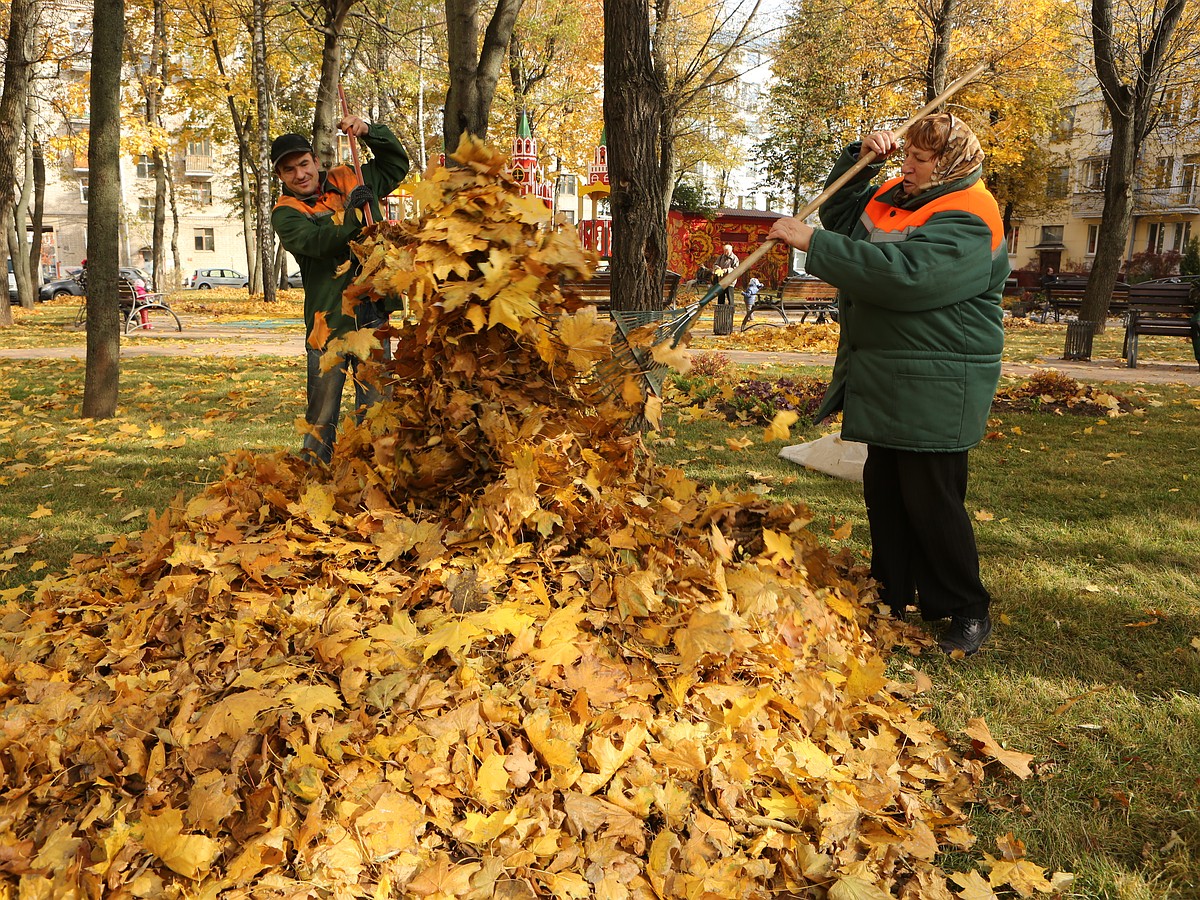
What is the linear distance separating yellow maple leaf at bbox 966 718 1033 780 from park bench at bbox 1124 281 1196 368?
10.7 metres

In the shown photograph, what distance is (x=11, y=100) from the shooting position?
48.7 ft

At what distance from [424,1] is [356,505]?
26.8 meters

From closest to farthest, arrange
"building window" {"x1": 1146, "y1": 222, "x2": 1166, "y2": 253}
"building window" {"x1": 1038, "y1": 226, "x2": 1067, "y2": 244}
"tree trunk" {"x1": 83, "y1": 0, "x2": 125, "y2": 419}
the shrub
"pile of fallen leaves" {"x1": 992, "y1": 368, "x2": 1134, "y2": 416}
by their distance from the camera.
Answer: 1. "tree trunk" {"x1": 83, "y1": 0, "x2": 125, "y2": 419}
2. the shrub
3. "pile of fallen leaves" {"x1": 992, "y1": 368, "x2": 1134, "y2": 416}
4. "building window" {"x1": 1146, "y1": 222, "x2": 1166, "y2": 253}
5. "building window" {"x1": 1038, "y1": 226, "x2": 1067, "y2": 244}

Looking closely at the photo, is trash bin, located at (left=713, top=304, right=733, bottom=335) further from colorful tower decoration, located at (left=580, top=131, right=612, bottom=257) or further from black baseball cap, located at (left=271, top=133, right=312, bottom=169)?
black baseball cap, located at (left=271, top=133, right=312, bottom=169)

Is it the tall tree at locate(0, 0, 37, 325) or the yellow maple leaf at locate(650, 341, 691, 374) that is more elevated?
the tall tree at locate(0, 0, 37, 325)

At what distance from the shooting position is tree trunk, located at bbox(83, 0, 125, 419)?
6730 millimetres

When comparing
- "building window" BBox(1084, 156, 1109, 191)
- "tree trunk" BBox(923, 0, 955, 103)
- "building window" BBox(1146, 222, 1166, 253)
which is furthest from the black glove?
"building window" BBox(1146, 222, 1166, 253)

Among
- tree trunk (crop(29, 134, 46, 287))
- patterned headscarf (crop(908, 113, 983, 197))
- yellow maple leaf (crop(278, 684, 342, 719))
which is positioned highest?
tree trunk (crop(29, 134, 46, 287))

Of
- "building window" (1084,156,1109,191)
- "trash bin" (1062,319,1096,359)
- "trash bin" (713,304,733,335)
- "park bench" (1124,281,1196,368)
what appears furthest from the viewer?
"building window" (1084,156,1109,191)

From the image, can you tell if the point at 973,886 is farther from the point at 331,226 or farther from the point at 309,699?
the point at 331,226

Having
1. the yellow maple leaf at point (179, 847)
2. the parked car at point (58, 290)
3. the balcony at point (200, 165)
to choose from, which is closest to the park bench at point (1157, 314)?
the yellow maple leaf at point (179, 847)

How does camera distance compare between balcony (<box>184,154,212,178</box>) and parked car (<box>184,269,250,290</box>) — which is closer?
parked car (<box>184,269,250,290</box>)

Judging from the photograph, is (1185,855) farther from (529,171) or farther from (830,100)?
(830,100)

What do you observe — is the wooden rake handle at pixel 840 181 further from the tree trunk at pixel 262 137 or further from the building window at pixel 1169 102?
the building window at pixel 1169 102
